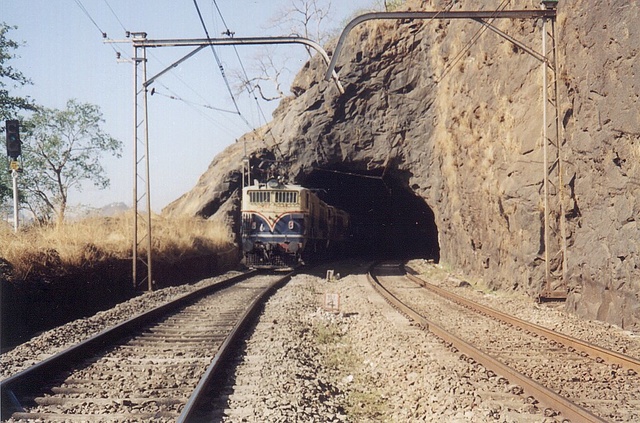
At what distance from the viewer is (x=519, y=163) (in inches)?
612

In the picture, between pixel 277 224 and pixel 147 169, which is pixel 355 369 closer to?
pixel 147 169

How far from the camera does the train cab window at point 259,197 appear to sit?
24859mm

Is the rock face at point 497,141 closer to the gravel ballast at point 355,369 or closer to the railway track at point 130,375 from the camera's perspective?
the gravel ballast at point 355,369

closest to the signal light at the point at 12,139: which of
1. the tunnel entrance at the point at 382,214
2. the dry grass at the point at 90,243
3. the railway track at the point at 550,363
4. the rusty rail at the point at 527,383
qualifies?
the dry grass at the point at 90,243

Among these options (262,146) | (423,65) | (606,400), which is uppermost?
(423,65)

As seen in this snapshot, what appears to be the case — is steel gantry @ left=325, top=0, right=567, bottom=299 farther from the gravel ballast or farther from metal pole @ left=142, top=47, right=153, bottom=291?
metal pole @ left=142, top=47, right=153, bottom=291

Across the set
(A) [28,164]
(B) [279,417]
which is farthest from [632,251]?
(A) [28,164]

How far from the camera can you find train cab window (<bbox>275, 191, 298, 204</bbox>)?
24.3 metres

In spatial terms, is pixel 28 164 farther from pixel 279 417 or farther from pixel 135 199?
pixel 279 417

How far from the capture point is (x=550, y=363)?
24.4 feet

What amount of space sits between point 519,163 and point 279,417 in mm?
12110

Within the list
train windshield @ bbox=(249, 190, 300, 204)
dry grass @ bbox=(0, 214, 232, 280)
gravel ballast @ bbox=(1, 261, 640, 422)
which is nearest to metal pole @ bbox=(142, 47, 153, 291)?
dry grass @ bbox=(0, 214, 232, 280)

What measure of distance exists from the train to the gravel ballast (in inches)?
438

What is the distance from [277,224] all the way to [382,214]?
80.5ft
